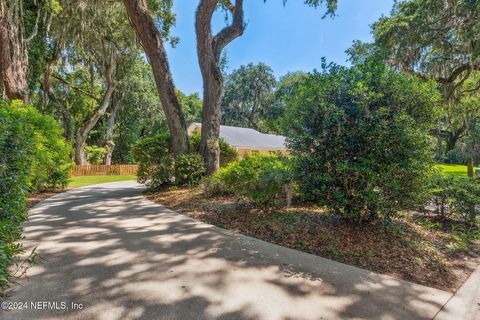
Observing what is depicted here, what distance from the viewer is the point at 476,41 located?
31.0 feet

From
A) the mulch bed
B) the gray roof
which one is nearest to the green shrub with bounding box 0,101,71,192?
the mulch bed

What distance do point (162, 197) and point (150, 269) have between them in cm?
480

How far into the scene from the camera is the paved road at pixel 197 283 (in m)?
2.29

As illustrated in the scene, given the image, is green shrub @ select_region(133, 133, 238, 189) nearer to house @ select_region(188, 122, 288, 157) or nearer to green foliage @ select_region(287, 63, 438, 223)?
green foliage @ select_region(287, 63, 438, 223)

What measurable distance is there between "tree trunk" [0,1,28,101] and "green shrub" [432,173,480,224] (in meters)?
12.6

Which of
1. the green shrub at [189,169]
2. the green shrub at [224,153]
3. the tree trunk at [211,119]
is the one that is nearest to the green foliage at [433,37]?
the tree trunk at [211,119]

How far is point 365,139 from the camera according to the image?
3934 mm

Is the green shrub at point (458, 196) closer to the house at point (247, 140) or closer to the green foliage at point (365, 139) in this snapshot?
the green foliage at point (365, 139)

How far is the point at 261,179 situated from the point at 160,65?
18.6ft

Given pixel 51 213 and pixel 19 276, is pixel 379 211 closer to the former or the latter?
pixel 19 276

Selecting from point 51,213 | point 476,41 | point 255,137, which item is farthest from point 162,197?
point 255,137

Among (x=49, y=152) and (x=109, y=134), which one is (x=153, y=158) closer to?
(x=49, y=152)

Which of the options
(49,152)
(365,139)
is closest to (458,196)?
(365,139)

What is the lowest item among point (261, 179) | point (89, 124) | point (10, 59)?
point (261, 179)
